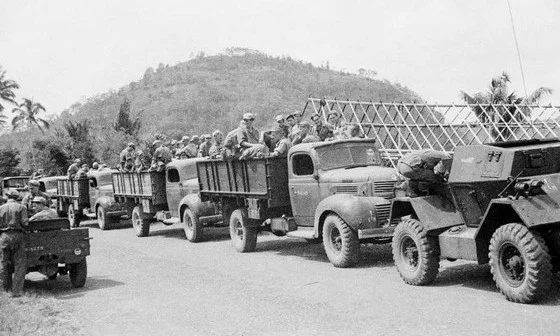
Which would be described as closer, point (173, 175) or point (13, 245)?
point (13, 245)

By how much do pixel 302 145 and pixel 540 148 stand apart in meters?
4.70

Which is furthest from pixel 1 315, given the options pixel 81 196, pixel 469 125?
pixel 469 125

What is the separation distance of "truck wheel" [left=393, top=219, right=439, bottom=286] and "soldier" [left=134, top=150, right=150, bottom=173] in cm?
974

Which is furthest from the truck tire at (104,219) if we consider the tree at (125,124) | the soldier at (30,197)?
the tree at (125,124)

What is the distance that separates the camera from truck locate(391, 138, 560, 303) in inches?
269

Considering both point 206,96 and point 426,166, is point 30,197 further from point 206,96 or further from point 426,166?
point 206,96

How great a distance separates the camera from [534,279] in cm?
669

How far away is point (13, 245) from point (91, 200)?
1200 centimetres

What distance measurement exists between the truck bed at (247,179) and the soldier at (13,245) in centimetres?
431

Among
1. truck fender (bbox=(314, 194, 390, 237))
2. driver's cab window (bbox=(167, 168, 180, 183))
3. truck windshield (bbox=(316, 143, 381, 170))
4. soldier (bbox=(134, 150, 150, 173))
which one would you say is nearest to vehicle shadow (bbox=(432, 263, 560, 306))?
truck fender (bbox=(314, 194, 390, 237))

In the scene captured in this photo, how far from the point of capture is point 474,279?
8586mm

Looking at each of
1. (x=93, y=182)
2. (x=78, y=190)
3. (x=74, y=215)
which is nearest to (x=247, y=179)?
(x=93, y=182)

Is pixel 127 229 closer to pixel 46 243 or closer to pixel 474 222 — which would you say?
pixel 46 243

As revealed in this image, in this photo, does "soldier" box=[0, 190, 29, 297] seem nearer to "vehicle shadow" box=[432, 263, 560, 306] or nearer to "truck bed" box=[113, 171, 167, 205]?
"vehicle shadow" box=[432, 263, 560, 306]
